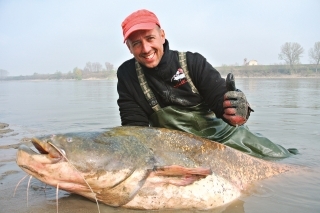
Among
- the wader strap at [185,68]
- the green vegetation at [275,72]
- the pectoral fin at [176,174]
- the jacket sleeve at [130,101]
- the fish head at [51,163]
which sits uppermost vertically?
the green vegetation at [275,72]

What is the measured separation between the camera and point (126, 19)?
9.84 feet

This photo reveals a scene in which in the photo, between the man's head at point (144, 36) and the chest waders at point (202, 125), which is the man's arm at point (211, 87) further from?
the man's head at point (144, 36)

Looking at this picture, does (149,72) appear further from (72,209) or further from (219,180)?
(72,209)

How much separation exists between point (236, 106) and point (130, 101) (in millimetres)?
1161

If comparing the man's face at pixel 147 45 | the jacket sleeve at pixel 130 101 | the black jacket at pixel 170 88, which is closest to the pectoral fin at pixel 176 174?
the black jacket at pixel 170 88

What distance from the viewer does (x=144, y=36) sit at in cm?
298

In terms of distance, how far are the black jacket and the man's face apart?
0.09m

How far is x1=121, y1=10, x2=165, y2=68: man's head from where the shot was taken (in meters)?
2.92

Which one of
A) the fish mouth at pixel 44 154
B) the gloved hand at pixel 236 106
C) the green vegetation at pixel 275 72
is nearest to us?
the fish mouth at pixel 44 154

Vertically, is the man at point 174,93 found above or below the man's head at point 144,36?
below

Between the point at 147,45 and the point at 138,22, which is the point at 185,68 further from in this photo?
the point at 138,22

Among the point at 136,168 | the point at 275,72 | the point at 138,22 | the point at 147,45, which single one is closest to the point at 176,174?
the point at 136,168

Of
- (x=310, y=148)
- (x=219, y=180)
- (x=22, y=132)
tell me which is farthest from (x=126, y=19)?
(x=22, y=132)

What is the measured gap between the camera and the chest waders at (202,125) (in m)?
3.29
